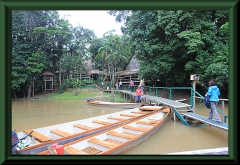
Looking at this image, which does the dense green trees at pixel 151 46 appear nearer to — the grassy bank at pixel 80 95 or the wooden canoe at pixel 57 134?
the grassy bank at pixel 80 95

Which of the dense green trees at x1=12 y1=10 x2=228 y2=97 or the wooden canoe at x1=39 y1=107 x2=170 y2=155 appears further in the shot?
the dense green trees at x1=12 y1=10 x2=228 y2=97

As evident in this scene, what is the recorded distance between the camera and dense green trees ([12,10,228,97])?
11.4 meters

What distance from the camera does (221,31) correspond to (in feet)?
40.5

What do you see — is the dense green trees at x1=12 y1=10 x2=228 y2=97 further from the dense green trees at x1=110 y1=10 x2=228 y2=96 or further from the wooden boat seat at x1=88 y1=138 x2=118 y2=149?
the wooden boat seat at x1=88 y1=138 x2=118 y2=149

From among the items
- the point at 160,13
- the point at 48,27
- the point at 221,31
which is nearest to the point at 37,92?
the point at 48,27

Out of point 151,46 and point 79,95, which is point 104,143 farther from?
point 79,95

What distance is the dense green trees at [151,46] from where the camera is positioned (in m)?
11.4

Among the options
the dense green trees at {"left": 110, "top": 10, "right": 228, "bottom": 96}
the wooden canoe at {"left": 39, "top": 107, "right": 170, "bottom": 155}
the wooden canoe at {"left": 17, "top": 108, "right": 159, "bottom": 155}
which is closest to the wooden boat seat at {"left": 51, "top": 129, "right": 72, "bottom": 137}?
the wooden canoe at {"left": 17, "top": 108, "right": 159, "bottom": 155}

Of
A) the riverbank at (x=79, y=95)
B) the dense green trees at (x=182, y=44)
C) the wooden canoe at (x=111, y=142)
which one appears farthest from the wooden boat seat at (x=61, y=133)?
the riverbank at (x=79, y=95)

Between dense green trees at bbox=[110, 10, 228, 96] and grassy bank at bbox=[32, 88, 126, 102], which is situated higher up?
dense green trees at bbox=[110, 10, 228, 96]
